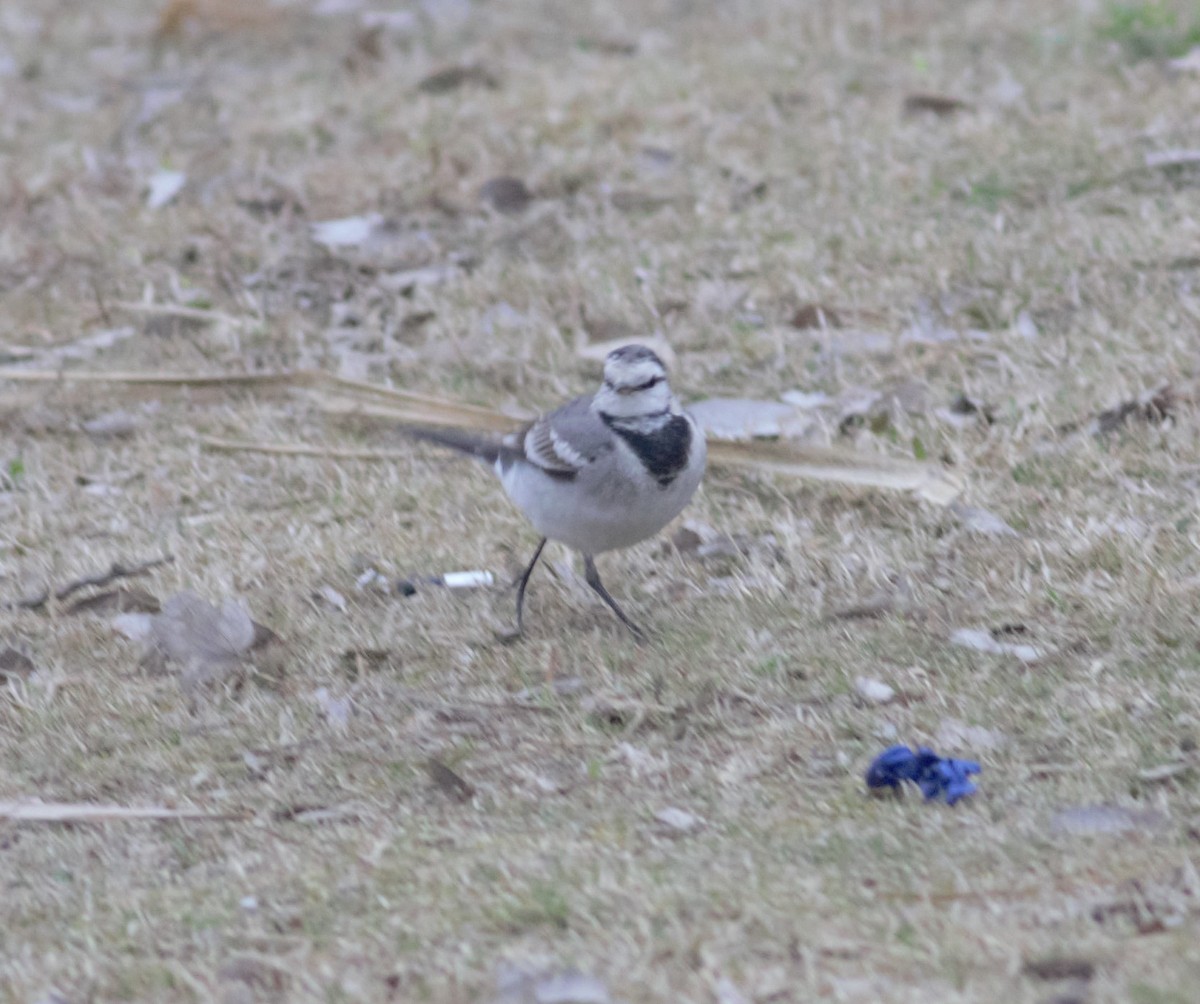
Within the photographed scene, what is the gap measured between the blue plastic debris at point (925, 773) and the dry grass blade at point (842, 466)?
5.24 feet

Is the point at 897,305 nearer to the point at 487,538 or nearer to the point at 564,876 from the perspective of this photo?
the point at 487,538

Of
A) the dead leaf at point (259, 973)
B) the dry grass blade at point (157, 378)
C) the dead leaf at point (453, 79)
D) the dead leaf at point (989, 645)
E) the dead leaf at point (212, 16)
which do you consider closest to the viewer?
the dead leaf at point (259, 973)

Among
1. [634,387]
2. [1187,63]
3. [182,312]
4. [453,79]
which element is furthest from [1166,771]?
[453,79]

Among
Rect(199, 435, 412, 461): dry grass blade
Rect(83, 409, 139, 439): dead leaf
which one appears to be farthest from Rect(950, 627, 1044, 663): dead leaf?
Rect(83, 409, 139, 439): dead leaf

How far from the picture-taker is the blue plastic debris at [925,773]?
3939mm

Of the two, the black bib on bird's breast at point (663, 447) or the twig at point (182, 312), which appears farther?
the twig at point (182, 312)

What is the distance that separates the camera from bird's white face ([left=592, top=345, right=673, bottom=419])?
199 inches

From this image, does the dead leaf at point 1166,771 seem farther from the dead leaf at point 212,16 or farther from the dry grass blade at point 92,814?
the dead leaf at point 212,16

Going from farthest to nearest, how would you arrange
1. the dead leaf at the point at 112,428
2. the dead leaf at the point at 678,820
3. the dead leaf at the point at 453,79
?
the dead leaf at the point at 453,79
the dead leaf at the point at 112,428
the dead leaf at the point at 678,820

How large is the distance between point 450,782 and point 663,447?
1202mm

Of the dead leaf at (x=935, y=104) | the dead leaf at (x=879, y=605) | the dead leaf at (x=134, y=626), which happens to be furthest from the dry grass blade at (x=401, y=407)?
the dead leaf at (x=935, y=104)

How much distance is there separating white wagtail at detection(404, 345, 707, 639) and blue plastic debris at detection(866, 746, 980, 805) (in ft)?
3.64

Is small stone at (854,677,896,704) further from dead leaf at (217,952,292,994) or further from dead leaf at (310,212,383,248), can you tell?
dead leaf at (310,212,383,248)

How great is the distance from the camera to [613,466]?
4902mm
